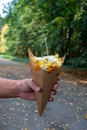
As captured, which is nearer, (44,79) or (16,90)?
(44,79)

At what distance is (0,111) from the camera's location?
818cm

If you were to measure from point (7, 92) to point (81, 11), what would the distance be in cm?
1887

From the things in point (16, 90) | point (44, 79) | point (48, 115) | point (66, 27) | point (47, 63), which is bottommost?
point (48, 115)

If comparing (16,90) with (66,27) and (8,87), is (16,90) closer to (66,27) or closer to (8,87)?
(8,87)

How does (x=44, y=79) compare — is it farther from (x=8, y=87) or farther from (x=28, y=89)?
(x=8, y=87)

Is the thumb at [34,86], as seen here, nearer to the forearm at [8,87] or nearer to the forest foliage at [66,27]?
the forearm at [8,87]

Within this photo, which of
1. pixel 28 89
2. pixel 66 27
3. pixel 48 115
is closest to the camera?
pixel 28 89

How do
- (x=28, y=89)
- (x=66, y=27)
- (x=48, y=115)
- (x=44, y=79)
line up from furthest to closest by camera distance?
(x=66, y=27)
(x=48, y=115)
(x=28, y=89)
(x=44, y=79)

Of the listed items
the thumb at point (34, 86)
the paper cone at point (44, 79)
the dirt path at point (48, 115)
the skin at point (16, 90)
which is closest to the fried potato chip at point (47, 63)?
the paper cone at point (44, 79)

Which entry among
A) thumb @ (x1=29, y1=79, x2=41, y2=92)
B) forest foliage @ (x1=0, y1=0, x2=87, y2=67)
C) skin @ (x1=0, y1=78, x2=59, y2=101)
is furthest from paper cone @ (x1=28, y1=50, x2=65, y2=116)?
forest foliage @ (x1=0, y1=0, x2=87, y2=67)

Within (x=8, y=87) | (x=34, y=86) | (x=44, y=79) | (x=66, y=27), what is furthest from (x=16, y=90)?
(x=66, y=27)

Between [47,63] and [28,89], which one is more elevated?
[47,63]

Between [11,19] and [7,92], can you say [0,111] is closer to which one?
[7,92]

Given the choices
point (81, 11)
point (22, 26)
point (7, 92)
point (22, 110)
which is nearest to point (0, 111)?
point (22, 110)
